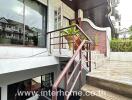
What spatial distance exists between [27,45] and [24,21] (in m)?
0.81

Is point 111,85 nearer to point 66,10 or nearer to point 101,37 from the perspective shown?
point 101,37

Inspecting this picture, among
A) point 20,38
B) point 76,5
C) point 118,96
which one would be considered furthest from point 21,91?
point 76,5

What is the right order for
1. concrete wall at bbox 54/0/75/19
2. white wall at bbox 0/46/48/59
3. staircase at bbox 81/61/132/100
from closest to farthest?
staircase at bbox 81/61/132/100
white wall at bbox 0/46/48/59
concrete wall at bbox 54/0/75/19

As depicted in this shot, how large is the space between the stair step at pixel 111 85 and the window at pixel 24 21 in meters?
2.74

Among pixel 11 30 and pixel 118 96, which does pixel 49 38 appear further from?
pixel 118 96

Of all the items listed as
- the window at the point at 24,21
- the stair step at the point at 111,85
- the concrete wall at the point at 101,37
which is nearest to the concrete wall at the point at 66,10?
the window at the point at 24,21

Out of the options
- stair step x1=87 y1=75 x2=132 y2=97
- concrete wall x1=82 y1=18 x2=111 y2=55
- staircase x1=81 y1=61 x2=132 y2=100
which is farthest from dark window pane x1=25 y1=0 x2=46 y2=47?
concrete wall x1=82 y1=18 x2=111 y2=55

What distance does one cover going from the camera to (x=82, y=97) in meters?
3.28

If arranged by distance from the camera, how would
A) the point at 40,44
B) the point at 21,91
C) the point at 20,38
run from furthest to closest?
the point at 40,44, the point at 21,91, the point at 20,38

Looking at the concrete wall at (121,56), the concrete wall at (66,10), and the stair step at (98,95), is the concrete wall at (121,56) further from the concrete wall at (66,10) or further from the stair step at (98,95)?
the stair step at (98,95)

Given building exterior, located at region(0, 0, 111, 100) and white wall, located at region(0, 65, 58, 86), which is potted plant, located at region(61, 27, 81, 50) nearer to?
building exterior, located at region(0, 0, 111, 100)

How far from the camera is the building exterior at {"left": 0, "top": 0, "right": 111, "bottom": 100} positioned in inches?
183

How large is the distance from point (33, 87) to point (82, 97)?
3.81 meters

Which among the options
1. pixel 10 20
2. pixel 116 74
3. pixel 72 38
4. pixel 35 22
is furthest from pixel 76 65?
pixel 35 22
